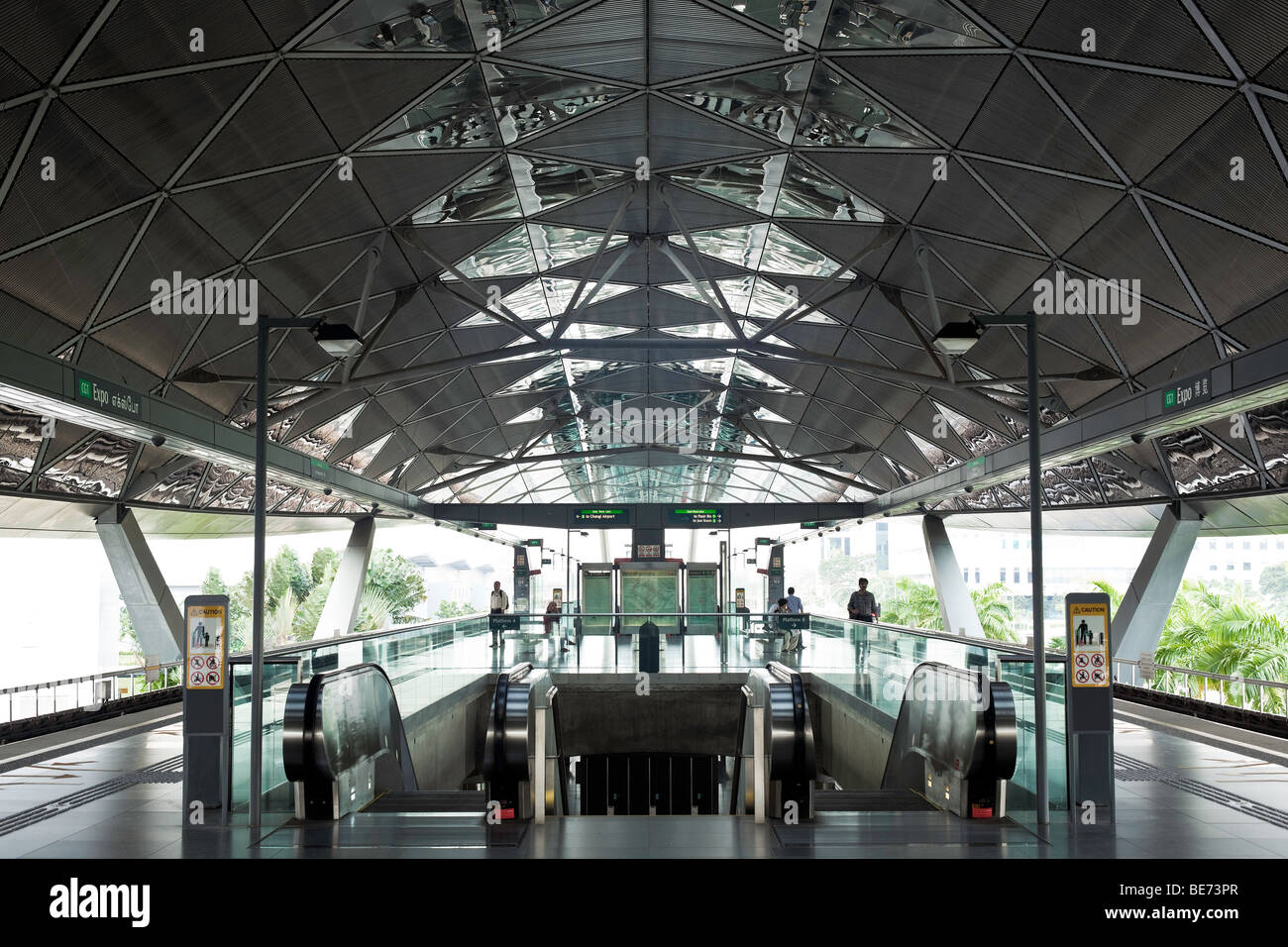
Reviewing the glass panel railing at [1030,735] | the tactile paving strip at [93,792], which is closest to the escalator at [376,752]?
the tactile paving strip at [93,792]

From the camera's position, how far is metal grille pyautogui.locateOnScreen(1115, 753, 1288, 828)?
10.5 meters

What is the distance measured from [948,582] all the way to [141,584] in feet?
99.9

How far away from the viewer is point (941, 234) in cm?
1927

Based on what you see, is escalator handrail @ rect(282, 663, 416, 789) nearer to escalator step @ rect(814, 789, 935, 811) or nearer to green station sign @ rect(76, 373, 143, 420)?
escalator step @ rect(814, 789, 935, 811)

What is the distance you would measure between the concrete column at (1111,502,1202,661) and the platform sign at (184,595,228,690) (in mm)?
23831

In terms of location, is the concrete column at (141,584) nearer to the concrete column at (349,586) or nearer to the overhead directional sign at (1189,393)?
the concrete column at (349,586)

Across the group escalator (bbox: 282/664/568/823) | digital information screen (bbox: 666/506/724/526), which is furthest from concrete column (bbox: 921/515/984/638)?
escalator (bbox: 282/664/568/823)

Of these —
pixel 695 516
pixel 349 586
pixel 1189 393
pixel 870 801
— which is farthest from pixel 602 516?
pixel 870 801

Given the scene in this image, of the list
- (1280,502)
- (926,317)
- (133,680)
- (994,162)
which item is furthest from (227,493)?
(1280,502)

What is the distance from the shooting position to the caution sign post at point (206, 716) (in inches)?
418

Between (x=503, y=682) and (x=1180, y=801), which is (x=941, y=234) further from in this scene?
(x=503, y=682)

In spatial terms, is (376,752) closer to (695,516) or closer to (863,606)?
(863,606)

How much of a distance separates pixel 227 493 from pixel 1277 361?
29.1m

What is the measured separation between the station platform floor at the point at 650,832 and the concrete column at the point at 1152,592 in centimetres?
1567
